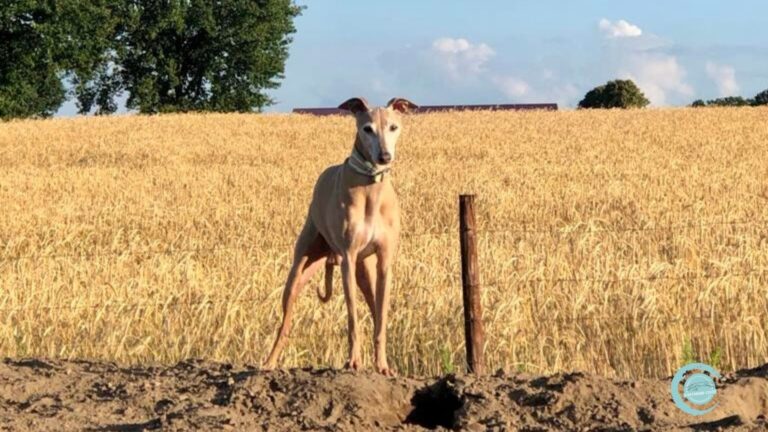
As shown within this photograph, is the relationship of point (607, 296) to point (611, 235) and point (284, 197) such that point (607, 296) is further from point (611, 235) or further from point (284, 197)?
point (284, 197)

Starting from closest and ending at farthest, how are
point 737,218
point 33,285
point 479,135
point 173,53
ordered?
point 33,285 < point 737,218 < point 479,135 < point 173,53

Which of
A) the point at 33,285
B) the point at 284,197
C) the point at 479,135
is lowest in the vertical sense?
the point at 33,285

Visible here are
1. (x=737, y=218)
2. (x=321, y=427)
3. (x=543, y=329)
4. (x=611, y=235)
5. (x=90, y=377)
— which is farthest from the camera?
(x=737, y=218)

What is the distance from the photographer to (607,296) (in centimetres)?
948

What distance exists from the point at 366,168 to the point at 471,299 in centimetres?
174

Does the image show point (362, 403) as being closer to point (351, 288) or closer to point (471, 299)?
point (351, 288)

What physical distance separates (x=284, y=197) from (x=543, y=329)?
39.2 feet

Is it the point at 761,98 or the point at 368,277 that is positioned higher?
the point at 761,98

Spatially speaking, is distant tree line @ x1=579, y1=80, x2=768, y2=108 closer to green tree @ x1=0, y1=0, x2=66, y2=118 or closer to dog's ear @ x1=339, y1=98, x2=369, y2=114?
green tree @ x1=0, y1=0, x2=66, y2=118

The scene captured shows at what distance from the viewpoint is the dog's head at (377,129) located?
638 cm

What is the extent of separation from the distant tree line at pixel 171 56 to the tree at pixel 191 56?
0.05 meters

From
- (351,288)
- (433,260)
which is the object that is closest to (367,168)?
(351,288)

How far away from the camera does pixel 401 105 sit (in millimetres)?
6719

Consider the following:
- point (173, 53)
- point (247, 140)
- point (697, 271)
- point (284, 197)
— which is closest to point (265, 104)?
point (173, 53)
